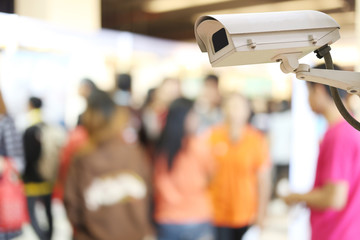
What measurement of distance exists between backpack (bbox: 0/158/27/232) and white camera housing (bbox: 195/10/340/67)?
6.22 ft

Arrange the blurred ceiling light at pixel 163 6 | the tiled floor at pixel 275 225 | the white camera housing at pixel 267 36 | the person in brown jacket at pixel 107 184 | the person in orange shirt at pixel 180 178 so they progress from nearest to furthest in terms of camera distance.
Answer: the white camera housing at pixel 267 36 → the person in brown jacket at pixel 107 184 → the person in orange shirt at pixel 180 178 → the tiled floor at pixel 275 225 → the blurred ceiling light at pixel 163 6

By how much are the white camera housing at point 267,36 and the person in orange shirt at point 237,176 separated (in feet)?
8.77

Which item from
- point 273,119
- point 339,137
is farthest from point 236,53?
point 273,119

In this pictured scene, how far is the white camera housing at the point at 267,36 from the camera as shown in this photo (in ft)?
3.11

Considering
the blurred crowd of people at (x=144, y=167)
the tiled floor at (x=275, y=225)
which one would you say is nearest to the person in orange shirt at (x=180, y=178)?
the blurred crowd of people at (x=144, y=167)

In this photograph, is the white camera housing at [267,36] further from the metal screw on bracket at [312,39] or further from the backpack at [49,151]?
the backpack at [49,151]

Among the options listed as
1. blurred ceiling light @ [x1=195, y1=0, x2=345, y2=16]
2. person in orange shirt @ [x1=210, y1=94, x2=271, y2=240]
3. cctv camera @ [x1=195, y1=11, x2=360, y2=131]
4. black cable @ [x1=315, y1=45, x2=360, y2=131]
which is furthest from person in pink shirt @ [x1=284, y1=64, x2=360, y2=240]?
blurred ceiling light @ [x1=195, y1=0, x2=345, y2=16]

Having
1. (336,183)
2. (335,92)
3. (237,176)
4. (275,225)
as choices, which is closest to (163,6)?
(237,176)

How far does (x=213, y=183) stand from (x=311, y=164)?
2.59 ft

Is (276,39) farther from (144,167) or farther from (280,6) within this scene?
(280,6)

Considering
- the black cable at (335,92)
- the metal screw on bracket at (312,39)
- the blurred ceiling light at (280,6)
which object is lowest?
the black cable at (335,92)

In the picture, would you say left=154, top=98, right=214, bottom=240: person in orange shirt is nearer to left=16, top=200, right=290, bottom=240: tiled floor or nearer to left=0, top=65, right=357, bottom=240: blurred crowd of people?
left=0, top=65, right=357, bottom=240: blurred crowd of people

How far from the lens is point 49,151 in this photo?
335cm

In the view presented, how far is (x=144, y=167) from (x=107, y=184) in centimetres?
30
